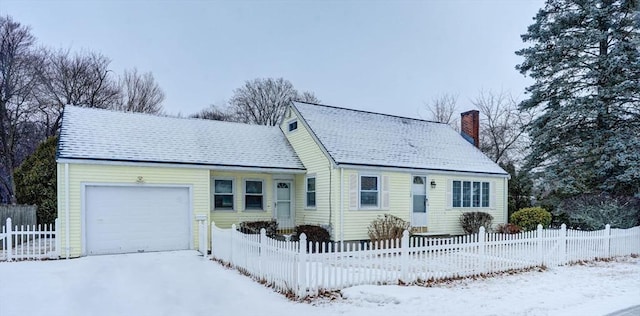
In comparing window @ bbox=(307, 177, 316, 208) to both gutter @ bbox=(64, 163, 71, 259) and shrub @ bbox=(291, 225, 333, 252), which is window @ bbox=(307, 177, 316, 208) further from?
gutter @ bbox=(64, 163, 71, 259)

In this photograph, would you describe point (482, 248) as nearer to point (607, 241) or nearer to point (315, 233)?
point (315, 233)

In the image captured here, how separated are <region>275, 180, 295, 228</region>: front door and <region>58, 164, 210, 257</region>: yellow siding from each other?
305 cm

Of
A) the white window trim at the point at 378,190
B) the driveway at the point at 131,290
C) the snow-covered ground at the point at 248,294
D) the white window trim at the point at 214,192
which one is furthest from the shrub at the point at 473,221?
the driveway at the point at 131,290

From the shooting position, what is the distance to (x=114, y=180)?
12.2m

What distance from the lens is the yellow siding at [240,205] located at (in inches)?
571

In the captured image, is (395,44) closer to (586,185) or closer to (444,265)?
(586,185)

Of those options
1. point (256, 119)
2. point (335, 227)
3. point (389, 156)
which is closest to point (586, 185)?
point (389, 156)

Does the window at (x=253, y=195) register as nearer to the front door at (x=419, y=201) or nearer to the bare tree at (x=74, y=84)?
the front door at (x=419, y=201)

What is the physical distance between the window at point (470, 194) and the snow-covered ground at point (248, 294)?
640 centimetres

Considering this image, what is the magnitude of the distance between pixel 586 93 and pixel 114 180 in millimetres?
17986

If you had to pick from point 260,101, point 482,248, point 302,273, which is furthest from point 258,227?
point 260,101

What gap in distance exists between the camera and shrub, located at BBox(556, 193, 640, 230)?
13914 mm

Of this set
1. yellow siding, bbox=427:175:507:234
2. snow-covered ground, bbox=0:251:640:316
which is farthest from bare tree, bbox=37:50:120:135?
yellow siding, bbox=427:175:507:234

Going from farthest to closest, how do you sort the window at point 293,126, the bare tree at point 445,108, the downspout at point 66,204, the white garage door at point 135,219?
the bare tree at point 445,108 < the window at point 293,126 < the white garage door at point 135,219 < the downspout at point 66,204
